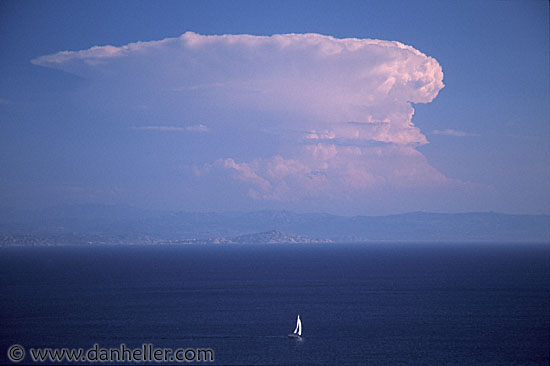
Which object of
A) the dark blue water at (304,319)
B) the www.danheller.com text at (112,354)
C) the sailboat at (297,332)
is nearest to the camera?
the www.danheller.com text at (112,354)

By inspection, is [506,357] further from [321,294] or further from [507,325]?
[321,294]

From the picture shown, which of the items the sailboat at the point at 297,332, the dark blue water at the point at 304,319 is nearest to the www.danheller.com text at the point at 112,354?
the dark blue water at the point at 304,319

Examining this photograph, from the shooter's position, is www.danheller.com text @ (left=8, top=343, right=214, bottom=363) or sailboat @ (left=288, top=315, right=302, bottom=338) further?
sailboat @ (left=288, top=315, right=302, bottom=338)

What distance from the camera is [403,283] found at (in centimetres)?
16625

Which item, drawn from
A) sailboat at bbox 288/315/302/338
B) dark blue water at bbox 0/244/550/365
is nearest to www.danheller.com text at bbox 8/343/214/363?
dark blue water at bbox 0/244/550/365

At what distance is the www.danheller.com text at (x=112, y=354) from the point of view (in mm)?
73875

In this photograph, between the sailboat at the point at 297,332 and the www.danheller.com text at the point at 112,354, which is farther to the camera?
the sailboat at the point at 297,332

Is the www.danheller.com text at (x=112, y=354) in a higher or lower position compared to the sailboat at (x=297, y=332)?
lower

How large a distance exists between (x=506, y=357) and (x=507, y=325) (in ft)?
69.4

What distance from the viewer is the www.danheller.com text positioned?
7388 centimetres

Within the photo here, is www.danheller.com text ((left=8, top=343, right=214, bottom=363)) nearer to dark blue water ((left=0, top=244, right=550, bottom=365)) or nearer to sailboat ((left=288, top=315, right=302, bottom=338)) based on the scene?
dark blue water ((left=0, top=244, right=550, bottom=365))

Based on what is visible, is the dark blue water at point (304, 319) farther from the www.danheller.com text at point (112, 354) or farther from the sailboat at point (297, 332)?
the www.danheller.com text at point (112, 354)

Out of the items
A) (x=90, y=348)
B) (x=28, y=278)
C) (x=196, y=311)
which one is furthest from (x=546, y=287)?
(x=28, y=278)

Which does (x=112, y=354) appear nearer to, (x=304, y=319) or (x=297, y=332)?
(x=297, y=332)
